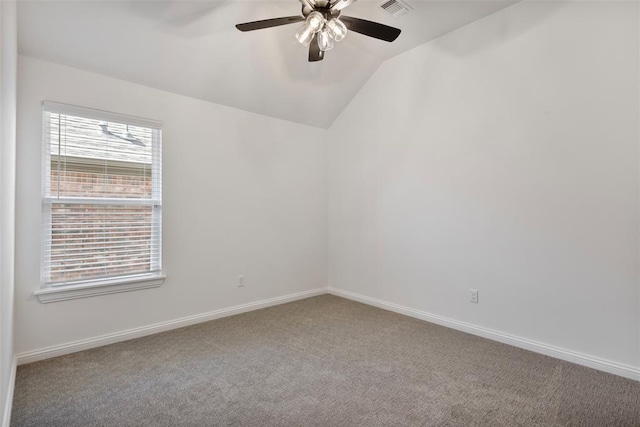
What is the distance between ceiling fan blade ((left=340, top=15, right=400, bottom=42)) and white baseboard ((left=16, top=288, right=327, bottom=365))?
3019 mm

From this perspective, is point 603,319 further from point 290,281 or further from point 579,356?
point 290,281

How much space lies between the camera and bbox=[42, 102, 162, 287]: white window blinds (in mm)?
2635

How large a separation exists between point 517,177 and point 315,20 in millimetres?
2124

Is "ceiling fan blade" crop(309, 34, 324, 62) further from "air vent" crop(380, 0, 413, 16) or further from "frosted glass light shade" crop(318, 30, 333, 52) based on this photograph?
"air vent" crop(380, 0, 413, 16)

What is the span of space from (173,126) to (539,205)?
3.42 m

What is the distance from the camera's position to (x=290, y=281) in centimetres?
425

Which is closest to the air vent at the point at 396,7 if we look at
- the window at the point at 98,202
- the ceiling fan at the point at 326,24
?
the ceiling fan at the point at 326,24

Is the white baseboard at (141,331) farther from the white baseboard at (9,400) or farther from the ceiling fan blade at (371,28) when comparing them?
the ceiling fan blade at (371,28)

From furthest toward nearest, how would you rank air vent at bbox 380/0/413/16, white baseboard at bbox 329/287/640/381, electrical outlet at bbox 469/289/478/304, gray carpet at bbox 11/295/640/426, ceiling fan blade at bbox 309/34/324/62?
electrical outlet at bbox 469/289/478/304, air vent at bbox 380/0/413/16, ceiling fan blade at bbox 309/34/324/62, white baseboard at bbox 329/287/640/381, gray carpet at bbox 11/295/640/426

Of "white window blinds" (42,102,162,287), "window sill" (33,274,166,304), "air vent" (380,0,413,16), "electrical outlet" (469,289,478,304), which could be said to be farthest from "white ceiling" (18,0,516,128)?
"electrical outlet" (469,289,478,304)

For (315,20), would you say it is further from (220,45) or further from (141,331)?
(141,331)

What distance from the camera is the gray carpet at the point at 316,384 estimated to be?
6.22ft

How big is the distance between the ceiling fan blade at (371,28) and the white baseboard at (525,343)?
8.74 ft

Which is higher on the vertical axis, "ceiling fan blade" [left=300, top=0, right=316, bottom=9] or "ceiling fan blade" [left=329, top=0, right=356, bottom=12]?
"ceiling fan blade" [left=300, top=0, right=316, bottom=9]
